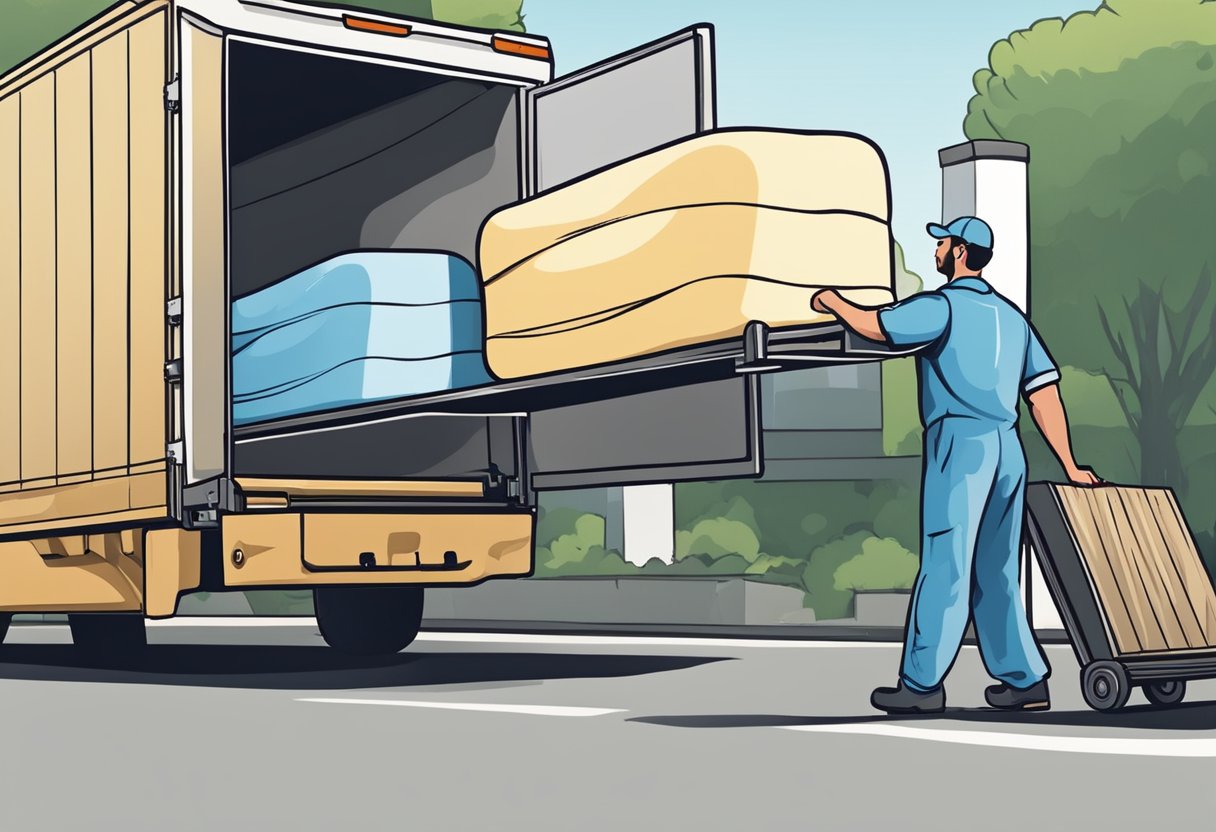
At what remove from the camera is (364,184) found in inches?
464

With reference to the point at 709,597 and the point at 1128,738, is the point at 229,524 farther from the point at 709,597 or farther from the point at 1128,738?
the point at 709,597

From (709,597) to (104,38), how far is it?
8431 mm

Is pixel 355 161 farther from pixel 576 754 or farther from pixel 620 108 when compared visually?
pixel 576 754

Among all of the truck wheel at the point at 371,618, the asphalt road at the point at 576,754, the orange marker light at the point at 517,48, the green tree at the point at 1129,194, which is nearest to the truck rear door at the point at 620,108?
the orange marker light at the point at 517,48

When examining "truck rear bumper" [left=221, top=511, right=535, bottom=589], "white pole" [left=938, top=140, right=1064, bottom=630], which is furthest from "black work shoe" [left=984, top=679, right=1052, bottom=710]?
"white pole" [left=938, top=140, right=1064, bottom=630]

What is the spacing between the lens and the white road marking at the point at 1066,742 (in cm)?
742

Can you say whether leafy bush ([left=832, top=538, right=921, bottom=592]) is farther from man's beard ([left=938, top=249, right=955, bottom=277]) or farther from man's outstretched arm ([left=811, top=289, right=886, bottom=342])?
man's outstretched arm ([left=811, top=289, right=886, bottom=342])

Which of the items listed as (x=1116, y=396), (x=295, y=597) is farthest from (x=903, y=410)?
(x=295, y=597)

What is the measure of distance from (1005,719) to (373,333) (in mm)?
3681

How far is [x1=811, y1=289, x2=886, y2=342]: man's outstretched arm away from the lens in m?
7.81

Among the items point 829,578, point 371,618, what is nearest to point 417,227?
point 371,618

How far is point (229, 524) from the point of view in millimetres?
9844

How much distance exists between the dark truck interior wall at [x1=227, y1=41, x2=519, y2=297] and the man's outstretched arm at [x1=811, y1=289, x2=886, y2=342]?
374 cm

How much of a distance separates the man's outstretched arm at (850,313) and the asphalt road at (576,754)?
155cm
